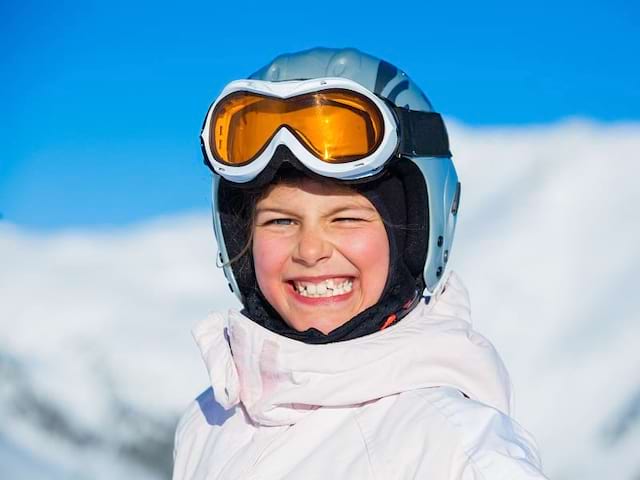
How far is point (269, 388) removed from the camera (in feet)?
8.17

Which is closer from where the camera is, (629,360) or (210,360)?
(210,360)

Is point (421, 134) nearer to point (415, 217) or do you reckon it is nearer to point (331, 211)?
point (415, 217)

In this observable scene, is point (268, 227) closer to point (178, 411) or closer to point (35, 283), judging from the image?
point (178, 411)

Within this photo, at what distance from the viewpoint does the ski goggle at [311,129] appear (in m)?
2.68

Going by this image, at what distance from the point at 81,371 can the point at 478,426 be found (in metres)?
11.6

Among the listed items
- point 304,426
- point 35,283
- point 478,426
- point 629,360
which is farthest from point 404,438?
point 35,283

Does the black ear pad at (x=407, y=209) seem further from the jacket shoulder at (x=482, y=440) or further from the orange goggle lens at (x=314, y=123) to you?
the jacket shoulder at (x=482, y=440)

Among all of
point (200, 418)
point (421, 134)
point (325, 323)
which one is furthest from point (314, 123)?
point (200, 418)

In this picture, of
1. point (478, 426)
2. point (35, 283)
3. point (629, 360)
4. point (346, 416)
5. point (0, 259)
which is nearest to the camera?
point (478, 426)

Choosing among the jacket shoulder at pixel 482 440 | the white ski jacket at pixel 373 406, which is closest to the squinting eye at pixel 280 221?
the white ski jacket at pixel 373 406

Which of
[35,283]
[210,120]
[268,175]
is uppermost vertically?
[210,120]

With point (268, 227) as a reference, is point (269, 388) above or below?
below

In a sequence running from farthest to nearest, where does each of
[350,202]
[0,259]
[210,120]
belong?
[0,259] < [210,120] < [350,202]

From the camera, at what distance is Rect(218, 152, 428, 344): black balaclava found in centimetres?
263
